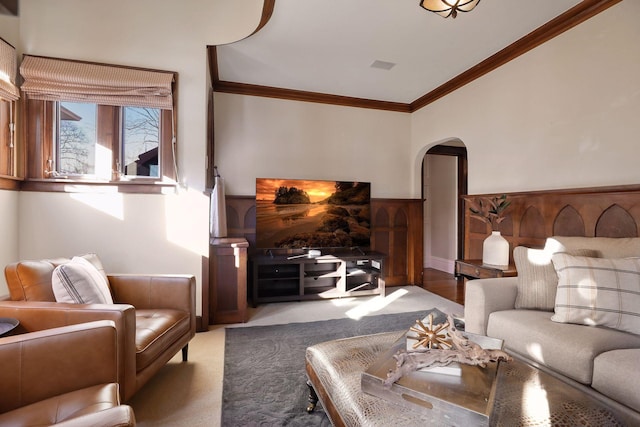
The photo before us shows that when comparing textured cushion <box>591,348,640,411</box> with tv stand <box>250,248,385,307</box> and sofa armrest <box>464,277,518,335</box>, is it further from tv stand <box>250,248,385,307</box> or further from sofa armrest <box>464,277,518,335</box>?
tv stand <box>250,248,385,307</box>

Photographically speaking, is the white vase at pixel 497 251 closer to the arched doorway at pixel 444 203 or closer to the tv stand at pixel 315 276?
the tv stand at pixel 315 276

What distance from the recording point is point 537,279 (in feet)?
6.98

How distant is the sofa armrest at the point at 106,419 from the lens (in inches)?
33.3

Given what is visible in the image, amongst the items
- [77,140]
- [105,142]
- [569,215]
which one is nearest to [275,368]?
[105,142]

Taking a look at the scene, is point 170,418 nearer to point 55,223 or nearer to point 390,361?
point 390,361

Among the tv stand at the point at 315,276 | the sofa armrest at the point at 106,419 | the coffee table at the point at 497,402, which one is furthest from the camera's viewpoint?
the tv stand at the point at 315,276

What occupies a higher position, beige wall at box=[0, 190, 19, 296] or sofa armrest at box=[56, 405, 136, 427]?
beige wall at box=[0, 190, 19, 296]

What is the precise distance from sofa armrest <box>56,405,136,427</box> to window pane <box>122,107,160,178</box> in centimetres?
242

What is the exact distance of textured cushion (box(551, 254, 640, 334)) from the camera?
170 centimetres

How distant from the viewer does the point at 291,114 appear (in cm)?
442

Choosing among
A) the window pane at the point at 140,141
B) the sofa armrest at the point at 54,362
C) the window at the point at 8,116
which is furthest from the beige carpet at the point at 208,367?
the window at the point at 8,116

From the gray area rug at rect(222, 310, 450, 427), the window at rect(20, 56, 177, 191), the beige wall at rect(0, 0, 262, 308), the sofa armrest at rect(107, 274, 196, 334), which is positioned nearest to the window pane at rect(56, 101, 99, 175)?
the window at rect(20, 56, 177, 191)

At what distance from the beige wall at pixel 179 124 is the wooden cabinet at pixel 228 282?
0.20m

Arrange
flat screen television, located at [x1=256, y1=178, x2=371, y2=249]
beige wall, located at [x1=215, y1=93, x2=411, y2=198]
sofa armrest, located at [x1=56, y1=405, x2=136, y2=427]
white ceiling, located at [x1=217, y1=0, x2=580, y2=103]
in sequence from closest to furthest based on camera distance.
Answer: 1. sofa armrest, located at [x1=56, y1=405, x2=136, y2=427]
2. white ceiling, located at [x1=217, y1=0, x2=580, y2=103]
3. flat screen television, located at [x1=256, y1=178, x2=371, y2=249]
4. beige wall, located at [x1=215, y1=93, x2=411, y2=198]
